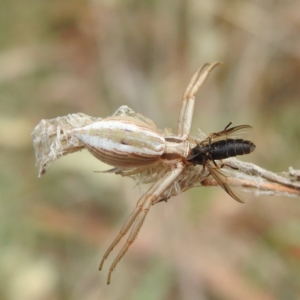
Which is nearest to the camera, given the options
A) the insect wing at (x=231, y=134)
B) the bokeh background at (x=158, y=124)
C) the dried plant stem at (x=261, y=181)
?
the dried plant stem at (x=261, y=181)

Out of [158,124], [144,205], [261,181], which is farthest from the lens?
[158,124]

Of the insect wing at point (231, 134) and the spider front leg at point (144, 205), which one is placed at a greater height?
the insect wing at point (231, 134)

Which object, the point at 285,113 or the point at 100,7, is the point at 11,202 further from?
the point at 285,113

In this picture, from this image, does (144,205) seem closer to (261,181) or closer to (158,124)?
(261,181)

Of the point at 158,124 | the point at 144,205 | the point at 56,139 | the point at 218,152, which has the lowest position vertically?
the point at 144,205

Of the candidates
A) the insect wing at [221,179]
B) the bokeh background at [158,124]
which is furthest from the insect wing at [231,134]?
the bokeh background at [158,124]

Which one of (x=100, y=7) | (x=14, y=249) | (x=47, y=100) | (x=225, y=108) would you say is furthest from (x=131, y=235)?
(x=100, y=7)

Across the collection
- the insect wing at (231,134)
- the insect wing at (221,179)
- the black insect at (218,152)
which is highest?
the insect wing at (231,134)

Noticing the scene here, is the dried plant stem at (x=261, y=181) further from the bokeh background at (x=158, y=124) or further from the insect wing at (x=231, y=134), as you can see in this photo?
the bokeh background at (x=158, y=124)

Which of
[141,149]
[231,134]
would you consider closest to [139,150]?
[141,149]
